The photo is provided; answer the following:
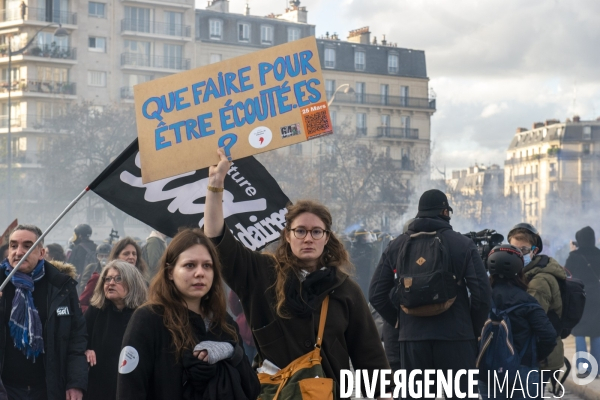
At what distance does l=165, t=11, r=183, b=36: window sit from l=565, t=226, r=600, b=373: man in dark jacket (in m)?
56.9

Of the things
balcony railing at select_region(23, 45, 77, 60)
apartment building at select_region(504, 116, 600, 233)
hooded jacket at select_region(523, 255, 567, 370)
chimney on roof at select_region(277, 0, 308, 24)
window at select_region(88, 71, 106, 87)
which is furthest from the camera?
apartment building at select_region(504, 116, 600, 233)

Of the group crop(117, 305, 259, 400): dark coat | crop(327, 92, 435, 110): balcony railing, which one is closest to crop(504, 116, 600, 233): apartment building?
crop(327, 92, 435, 110): balcony railing

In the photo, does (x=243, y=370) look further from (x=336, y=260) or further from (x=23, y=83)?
(x=23, y=83)

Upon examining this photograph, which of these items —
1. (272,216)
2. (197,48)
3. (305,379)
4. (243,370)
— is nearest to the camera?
(243,370)

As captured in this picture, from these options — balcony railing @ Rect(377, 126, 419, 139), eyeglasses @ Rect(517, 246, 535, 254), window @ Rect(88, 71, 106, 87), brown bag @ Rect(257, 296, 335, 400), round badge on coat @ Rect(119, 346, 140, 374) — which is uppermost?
window @ Rect(88, 71, 106, 87)

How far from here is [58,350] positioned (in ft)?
17.8

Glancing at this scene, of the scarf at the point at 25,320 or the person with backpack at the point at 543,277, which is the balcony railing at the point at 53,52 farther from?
the scarf at the point at 25,320

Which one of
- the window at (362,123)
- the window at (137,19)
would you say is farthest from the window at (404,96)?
the window at (137,19)

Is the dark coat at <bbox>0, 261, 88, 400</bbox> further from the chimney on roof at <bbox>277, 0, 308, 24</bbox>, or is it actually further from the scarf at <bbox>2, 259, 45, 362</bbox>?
the chimney on roof at <bbox>277, 0, 308, 24</bbox>

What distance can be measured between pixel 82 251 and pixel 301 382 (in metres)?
8.92

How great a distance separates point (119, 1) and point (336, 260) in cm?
6294

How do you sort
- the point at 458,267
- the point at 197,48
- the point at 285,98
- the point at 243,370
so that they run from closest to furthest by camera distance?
the point at 243,370
the point at 285,98
the point at 458,267
the point at 197,48

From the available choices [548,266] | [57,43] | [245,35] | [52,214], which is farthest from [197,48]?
[548,266]

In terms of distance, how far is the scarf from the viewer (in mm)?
5301
